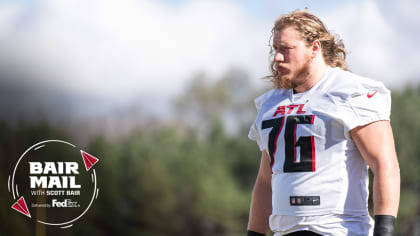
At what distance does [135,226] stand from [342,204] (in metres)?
27.4

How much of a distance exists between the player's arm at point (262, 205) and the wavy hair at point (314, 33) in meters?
0.32

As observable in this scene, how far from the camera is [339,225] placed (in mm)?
1827

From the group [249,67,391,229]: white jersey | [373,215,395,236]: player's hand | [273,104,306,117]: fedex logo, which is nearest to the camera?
[373,215,395,236]: player's hand

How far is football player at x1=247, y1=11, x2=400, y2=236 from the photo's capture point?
1830 mm

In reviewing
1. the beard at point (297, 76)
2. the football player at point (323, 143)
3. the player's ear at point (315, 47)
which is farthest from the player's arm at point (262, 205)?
the player's ear at point (315, 47)

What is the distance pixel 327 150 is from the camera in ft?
6.16

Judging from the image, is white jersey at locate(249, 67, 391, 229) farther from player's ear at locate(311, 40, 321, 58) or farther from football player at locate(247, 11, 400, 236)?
player's ear at locate(311, 40, 321, 58)

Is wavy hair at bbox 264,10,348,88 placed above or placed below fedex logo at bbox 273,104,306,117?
above

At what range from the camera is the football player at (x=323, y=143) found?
1.83 metres

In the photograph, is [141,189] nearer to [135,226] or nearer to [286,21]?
[135,226]

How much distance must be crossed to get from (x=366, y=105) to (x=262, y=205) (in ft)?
1.85

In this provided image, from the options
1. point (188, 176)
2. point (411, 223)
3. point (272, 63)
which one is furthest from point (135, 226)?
point (272, 63)

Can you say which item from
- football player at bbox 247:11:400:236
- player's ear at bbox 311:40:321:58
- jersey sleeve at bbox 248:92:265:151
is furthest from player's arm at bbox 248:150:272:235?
player's ear at bbox 311:40:321:58

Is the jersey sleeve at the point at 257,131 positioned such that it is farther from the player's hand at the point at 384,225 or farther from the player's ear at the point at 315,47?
the player's hand at the point at 384,225
